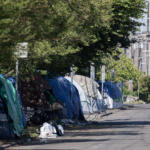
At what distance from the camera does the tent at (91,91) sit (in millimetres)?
47781

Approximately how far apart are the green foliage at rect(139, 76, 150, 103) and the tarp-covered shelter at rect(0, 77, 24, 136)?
85.8 meters

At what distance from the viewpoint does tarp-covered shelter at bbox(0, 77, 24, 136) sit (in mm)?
23281

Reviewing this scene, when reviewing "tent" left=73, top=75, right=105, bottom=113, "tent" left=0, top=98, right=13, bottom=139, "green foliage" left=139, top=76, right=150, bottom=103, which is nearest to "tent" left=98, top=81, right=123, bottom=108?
"tent" left=73, top=75, right=105, bottom=113

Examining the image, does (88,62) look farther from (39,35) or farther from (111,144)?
(39,35)

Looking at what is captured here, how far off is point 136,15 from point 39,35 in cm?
1887

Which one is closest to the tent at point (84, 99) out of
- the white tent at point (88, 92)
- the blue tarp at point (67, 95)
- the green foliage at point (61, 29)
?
the white tent at point (88, 92)

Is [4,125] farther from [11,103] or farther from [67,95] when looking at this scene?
[67,95]

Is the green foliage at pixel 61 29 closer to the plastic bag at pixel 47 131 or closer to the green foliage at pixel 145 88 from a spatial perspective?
the plastic bag at pixel 47 131

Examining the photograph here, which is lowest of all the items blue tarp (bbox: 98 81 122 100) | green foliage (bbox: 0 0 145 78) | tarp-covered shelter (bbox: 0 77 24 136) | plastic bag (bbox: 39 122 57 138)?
plastic bag (bbox: 39 122 57 138)

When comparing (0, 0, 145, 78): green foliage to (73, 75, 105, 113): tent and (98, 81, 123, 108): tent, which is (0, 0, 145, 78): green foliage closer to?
(73, 75, 105, 113): tent

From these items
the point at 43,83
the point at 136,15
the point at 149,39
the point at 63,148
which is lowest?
the point at 63,148

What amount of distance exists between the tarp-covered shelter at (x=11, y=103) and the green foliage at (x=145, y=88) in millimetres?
85781

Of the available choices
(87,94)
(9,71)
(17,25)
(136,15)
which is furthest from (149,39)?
(17,25)

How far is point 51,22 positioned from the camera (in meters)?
16.7
